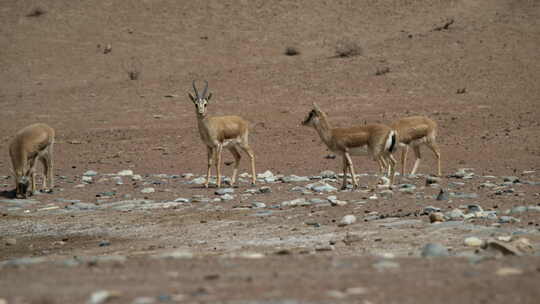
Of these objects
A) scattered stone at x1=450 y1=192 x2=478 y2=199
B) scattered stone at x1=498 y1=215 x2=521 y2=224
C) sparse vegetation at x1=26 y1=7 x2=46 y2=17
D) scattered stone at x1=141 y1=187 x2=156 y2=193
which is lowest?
scattered stone at x1=141 y1=187 x2=156 y2=193

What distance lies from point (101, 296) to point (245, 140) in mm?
11448

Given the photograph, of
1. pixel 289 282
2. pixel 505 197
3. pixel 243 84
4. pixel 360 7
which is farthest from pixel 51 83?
pixel 289 282

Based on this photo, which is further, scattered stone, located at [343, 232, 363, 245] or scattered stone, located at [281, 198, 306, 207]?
scattered stone, located at [281, 198, 306, 207]

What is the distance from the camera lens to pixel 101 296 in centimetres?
595

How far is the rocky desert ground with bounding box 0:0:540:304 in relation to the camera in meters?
6.86

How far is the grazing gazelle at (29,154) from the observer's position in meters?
16.0

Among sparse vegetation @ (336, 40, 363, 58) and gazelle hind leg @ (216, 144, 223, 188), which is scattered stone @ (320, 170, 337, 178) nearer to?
gazelle hind leg @ (216, 144, 223, 188)

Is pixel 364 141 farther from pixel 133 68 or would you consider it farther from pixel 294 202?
pixel 133 68

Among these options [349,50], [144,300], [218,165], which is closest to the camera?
[144,300]

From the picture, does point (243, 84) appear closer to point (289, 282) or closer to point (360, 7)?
point (360, 7)

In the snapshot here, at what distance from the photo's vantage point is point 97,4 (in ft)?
138

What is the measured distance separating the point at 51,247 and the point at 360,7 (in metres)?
31.7


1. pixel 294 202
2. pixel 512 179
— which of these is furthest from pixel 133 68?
pixel 294 202

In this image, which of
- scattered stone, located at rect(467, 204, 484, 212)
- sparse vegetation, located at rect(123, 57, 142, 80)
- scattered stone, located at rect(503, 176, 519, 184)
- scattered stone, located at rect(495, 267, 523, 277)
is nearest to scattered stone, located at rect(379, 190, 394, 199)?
scattered stone, located at rect(467, 204, 484, 212)
